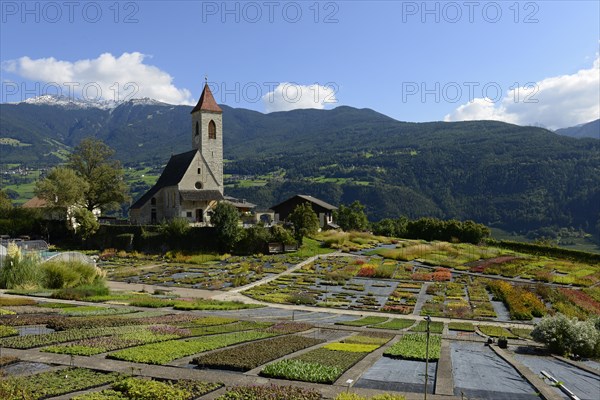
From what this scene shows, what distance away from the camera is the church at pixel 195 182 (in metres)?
66.8

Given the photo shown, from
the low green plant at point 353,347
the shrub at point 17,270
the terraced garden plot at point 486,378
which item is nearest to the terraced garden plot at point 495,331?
the terraced garden plot at point 486,378

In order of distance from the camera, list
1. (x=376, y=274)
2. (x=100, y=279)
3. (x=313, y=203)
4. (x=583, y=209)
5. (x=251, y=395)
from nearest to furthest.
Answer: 1. (x=251, y=395)
2. (x=100, y=279)
3. (x=376, y=274)
4. (x=313, y=203)
5. (x=583, y=209)

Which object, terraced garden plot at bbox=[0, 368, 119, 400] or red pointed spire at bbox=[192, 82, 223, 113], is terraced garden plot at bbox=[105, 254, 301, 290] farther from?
terraced garden plot at bbox=[0, 368, 119, 400]

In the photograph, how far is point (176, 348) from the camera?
19.6 meters

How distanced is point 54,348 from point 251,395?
8.75 m

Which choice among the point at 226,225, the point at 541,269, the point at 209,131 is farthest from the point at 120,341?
the point at 209,131

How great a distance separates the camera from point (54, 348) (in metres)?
18.7

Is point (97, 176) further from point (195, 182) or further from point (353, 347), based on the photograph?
point (353, 347)

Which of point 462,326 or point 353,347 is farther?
point 462,326

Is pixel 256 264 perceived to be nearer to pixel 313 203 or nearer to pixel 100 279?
pixel 100 279

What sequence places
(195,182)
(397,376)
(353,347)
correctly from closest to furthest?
(397,376) → (353,347) → (195,182)

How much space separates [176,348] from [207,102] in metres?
57.7

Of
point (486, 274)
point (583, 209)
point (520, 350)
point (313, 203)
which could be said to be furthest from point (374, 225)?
point (583, 209)

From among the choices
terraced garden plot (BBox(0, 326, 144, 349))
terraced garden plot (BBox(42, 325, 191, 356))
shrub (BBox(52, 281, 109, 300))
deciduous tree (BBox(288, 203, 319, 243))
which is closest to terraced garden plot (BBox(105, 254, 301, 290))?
deciduous tree (BBox(288, 203, 319, 243))
